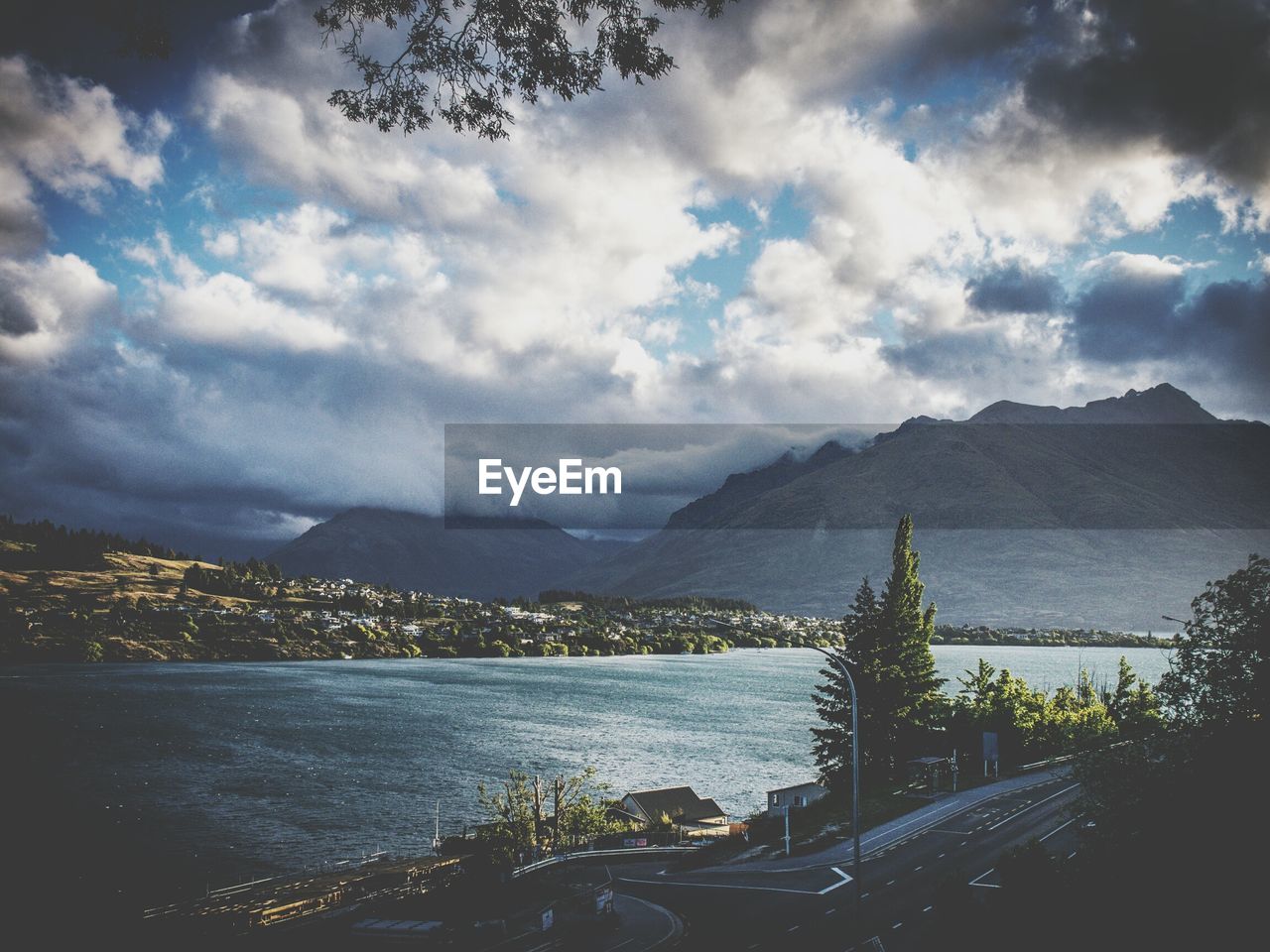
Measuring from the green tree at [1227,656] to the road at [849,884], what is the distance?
5160 mm

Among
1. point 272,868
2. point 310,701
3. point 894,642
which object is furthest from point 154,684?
point 894,642

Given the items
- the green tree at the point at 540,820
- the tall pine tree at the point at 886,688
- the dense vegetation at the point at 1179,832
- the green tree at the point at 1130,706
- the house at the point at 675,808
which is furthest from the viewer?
the green tree at the point at 1130,706

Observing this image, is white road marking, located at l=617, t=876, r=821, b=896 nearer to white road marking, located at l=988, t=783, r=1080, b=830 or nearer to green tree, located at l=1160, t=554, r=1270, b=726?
white road marking, located at l=988, t=783, r=1080, b=830

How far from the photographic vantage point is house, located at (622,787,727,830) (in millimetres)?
72688

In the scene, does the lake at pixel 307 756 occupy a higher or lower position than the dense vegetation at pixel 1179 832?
lower

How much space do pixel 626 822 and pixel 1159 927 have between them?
5641cm

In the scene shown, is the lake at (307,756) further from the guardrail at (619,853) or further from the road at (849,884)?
the road at (849,884)

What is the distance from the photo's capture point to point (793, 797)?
61.5m

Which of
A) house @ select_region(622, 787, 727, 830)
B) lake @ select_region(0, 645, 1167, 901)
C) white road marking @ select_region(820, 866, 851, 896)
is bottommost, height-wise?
lake @ select_region(0, 645, 1167, 901)

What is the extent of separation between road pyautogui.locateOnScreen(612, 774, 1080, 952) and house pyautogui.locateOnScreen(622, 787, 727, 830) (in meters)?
23.1

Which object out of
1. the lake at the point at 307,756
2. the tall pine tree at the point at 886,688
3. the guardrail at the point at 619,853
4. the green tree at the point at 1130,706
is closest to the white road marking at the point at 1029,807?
the tall pine tree at the point at 886,688

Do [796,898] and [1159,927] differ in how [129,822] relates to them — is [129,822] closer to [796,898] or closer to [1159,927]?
[796,898]

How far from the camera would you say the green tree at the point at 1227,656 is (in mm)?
25438

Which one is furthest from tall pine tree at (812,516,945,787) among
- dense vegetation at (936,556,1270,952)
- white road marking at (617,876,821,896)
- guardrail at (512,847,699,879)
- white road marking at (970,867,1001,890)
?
dense vegetation at (936,556,1270,952)
